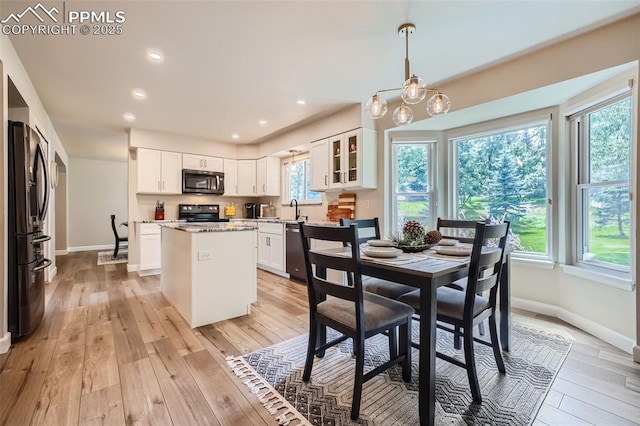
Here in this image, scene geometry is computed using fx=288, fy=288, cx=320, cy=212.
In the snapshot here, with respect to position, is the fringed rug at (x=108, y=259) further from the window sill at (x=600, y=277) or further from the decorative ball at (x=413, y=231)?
the window sill at (x=600, y=277)

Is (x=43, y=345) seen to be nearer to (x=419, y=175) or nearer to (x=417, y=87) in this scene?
(x=417, y=87)

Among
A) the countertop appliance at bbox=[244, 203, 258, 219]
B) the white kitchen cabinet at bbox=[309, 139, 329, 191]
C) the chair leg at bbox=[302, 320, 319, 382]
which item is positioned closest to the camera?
the chair leg at bbox=[302, 320, 319, 382]

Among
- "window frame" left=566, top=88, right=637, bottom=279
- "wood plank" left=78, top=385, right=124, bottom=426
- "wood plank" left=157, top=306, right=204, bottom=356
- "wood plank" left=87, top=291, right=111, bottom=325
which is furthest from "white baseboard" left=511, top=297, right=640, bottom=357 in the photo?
"wood plank" left=87, top=291, right=111, bottom=325

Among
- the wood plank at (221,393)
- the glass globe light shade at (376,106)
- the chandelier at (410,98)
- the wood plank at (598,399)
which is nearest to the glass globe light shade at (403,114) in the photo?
the chandelier at (410,98)

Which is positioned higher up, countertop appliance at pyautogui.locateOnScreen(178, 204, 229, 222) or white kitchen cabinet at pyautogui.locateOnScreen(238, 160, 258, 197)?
white kitchen cabinet at pyautogui.locateOnScreen(238, 160, 258, 197)

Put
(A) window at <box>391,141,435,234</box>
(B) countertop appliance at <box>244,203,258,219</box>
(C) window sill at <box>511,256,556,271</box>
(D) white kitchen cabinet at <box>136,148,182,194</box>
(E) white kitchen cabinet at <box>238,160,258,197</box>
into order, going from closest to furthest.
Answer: (C) window sill at <box>511,256,556,271</box> < (A) window at <box>391,141,435,234</box> < (D) white kitchen cabinet at <box>136,148,182,194</box> < (E) white kitchen cabinet at <box>238,160,258,197</box> < (B) countertop appliance at <box>244,203,258,219</box>

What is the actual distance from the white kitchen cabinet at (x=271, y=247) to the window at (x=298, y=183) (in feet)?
2.60

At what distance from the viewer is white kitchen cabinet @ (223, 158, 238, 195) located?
5.86 meters

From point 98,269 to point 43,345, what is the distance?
3.42 m

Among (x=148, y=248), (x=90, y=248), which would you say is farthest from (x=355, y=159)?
(x=90, y=248)

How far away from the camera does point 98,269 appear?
5.21 meters

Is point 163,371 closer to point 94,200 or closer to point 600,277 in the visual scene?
point 600,277

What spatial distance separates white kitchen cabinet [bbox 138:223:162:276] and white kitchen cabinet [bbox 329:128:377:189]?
311 centimetres

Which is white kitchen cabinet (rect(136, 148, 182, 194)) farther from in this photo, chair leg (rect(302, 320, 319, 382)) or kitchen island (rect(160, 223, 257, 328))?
chair leg (rect(302, 320, 319, 382))
